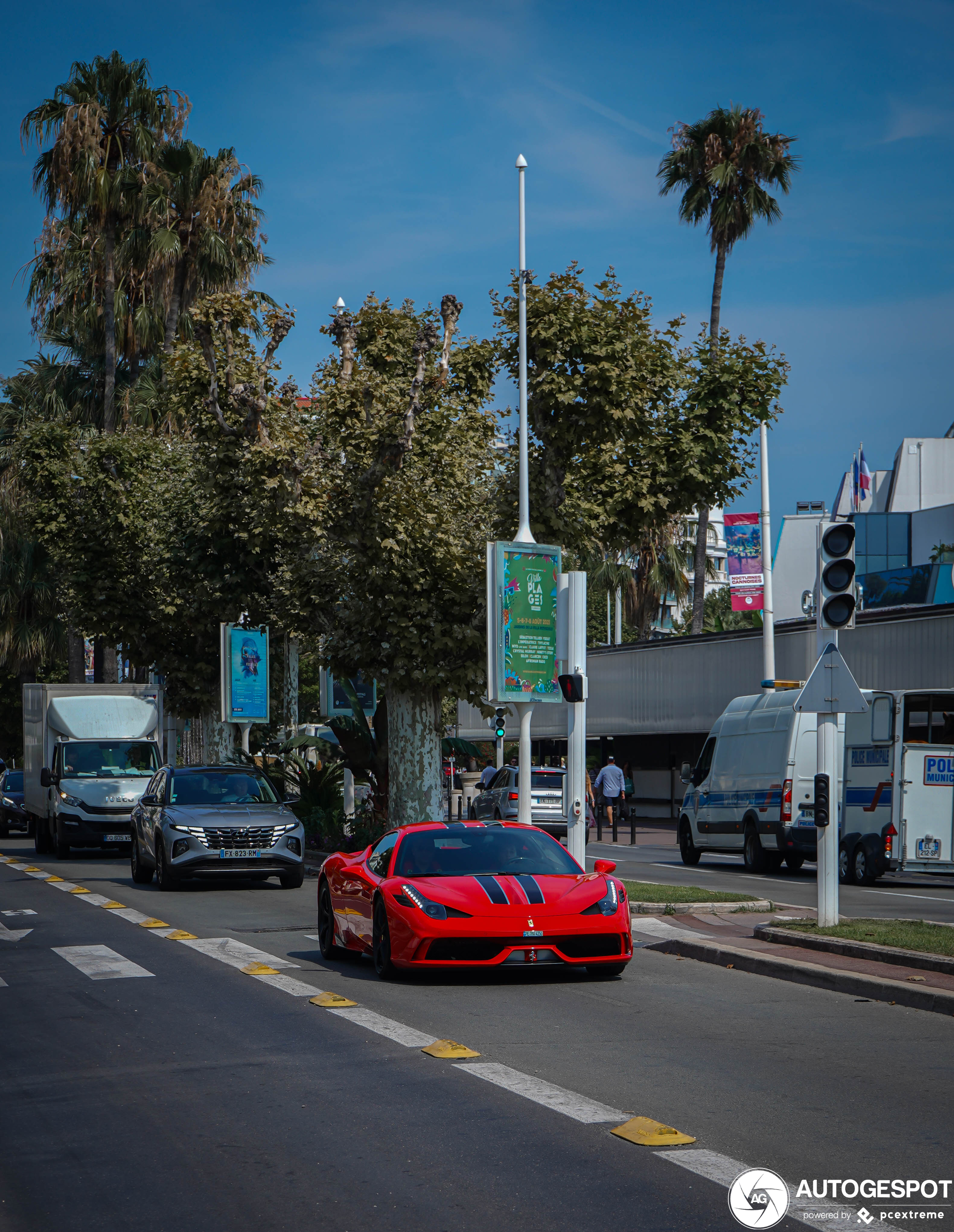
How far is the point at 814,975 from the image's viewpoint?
11320 mm

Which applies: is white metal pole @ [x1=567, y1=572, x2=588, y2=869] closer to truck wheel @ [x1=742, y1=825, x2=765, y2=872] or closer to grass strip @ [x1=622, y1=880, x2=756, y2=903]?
grass strip @ [x1=622, y1=880, x2=756, y2=903]

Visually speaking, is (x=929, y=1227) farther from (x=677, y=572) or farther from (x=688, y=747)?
(x=677, y=572)

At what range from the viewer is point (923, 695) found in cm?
2275

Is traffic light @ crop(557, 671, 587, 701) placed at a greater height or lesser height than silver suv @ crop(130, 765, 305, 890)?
greater

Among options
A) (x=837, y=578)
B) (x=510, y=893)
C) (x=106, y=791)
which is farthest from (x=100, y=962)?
(x=106, y=791)

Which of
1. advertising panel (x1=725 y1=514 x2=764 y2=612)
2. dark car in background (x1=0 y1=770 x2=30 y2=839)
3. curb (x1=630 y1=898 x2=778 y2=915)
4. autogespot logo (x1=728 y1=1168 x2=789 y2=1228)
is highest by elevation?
advertising panel (x1=725 y1=514 x2=764 y2=612)

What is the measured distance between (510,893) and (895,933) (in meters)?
3.80

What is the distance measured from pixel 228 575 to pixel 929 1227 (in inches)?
979

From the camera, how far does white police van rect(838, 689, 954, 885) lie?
21922mm

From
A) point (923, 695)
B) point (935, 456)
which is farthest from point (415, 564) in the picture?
point (935, 456)

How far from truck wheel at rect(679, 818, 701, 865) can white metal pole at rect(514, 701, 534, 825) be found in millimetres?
8339

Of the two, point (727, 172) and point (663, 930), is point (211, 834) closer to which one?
point (663, 930)

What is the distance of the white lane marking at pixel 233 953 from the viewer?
41.1ft

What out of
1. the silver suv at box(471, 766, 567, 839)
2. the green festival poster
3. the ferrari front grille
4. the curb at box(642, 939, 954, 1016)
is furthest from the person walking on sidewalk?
the ferrari front grille
